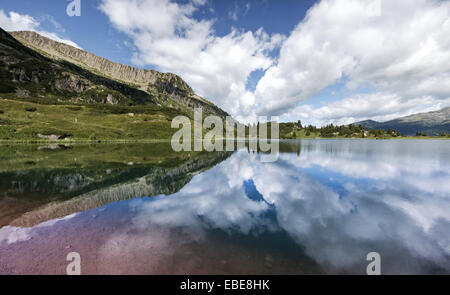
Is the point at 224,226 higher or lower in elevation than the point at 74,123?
lower

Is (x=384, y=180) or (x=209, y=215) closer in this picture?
(x=209, y=215)

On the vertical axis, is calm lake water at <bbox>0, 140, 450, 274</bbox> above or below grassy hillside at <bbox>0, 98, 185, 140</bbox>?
below

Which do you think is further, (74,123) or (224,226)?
(74,123)

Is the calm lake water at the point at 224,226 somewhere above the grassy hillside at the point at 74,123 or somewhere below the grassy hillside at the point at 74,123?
below

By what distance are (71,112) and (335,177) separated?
210 metres

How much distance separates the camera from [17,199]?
1711cm

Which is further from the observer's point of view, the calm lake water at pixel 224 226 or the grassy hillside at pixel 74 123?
the grassy hillside at pixel 74 123

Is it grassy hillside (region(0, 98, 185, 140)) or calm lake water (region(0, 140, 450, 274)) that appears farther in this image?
grassy hillside (region(0, 98, 185, 140))

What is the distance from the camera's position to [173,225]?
12.9m

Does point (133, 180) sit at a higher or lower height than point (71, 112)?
lower
